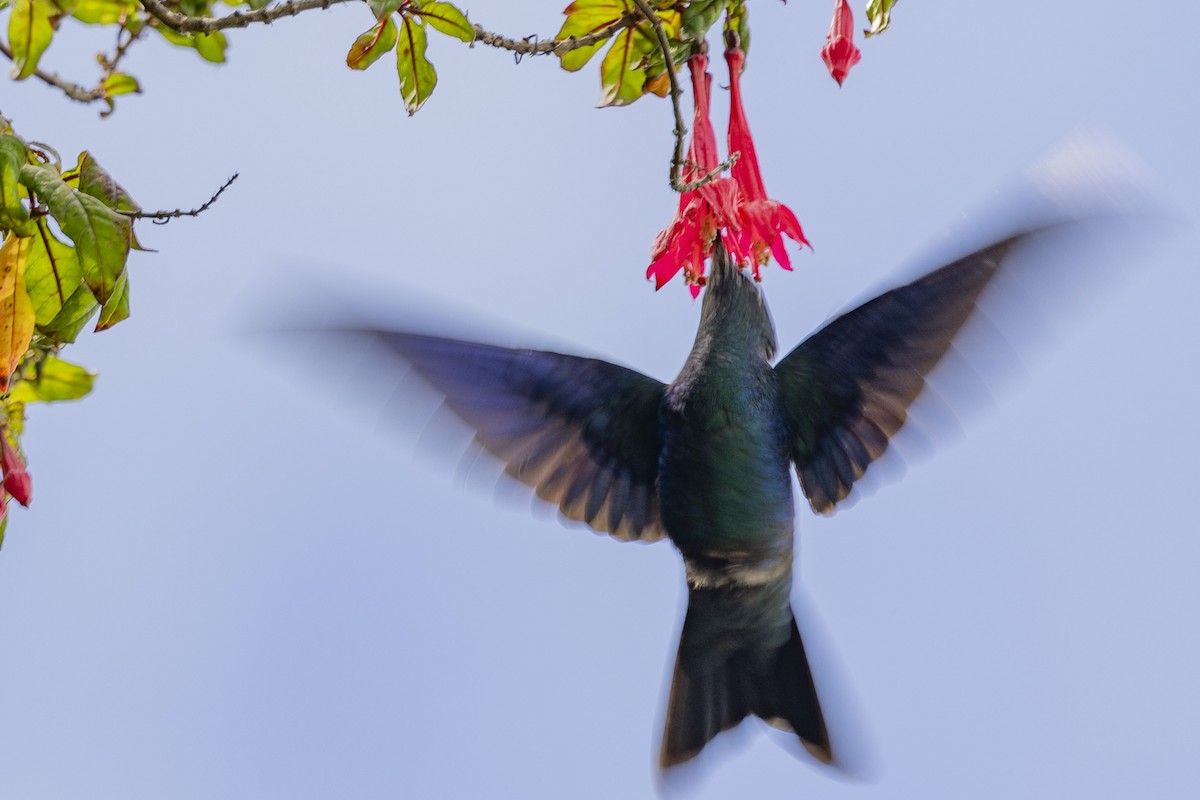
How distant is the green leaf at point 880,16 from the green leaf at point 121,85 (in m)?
1.16

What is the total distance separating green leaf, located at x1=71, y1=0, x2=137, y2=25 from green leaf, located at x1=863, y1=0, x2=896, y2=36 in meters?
1.11

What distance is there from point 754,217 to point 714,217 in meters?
0.06

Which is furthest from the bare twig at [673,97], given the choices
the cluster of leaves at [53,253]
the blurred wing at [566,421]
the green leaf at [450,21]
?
the cluster of leaves at [53,253]

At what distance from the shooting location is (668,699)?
2.22 m

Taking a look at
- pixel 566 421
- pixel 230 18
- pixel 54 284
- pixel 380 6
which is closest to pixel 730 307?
pixel 566 421

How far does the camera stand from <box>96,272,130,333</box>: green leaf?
1.57 m

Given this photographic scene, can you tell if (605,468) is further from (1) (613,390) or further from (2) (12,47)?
(2) (12,47)

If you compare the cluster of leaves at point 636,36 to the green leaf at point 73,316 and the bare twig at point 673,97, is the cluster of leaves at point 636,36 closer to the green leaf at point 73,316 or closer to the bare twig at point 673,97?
the bare twig at point 673,97

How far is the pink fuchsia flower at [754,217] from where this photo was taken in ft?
6.49

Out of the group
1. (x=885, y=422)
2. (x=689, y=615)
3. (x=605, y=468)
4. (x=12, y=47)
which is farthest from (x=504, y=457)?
(x=12, y=47)

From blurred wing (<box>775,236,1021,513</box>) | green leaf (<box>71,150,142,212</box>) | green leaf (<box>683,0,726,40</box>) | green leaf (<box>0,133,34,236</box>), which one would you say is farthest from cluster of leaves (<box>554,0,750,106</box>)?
green leaf (<box>0,133,34,236</box>)

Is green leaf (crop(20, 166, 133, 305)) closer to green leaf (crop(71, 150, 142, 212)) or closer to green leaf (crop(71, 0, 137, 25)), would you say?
green leaf (crop(71, 150, 142, 212))

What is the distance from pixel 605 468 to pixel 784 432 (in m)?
0.31

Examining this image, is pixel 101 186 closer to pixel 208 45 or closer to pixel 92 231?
pixel 92 231
